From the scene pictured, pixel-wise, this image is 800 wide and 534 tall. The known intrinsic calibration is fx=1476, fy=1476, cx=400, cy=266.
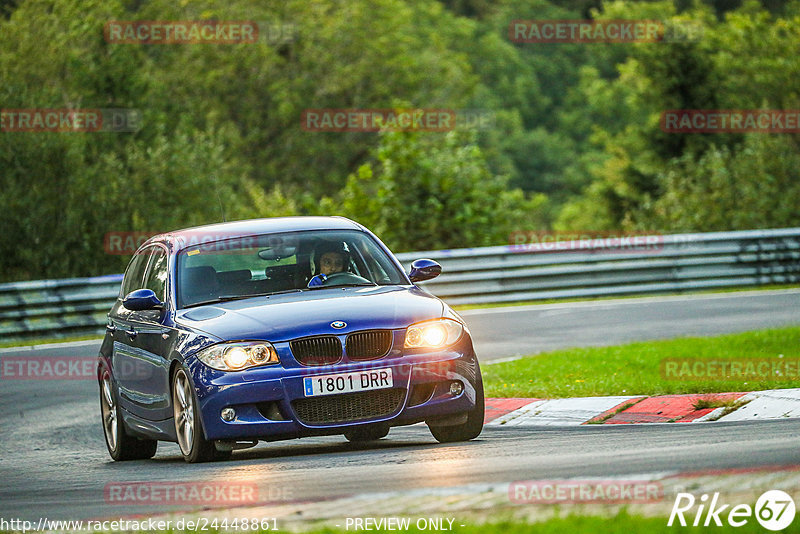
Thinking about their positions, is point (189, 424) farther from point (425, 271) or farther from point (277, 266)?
point (425, 271)

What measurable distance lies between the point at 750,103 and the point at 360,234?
119 ft

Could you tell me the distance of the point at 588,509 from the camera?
5707mm

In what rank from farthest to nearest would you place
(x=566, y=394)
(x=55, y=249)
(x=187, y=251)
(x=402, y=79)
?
1. (x=402, y=79)
2. (x=55, y=249)
3. (x=566, y=394)
4. (x=187, y=251)

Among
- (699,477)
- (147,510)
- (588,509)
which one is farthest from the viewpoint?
(147,510)

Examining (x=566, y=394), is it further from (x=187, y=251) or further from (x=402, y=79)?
(x=402, y=79)

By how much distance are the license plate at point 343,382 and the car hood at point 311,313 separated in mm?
272

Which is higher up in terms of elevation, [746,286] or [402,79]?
[402,79]

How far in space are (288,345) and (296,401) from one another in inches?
13.4

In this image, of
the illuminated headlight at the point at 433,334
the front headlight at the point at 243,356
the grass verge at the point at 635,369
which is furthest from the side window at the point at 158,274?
the grass verge at the point at 635,369

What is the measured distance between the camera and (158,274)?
1059cm

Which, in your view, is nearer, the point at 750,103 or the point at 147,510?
the point at 147,510

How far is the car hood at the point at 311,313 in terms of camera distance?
898 cm

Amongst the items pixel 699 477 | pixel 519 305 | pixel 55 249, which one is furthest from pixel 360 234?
pixel 55 249

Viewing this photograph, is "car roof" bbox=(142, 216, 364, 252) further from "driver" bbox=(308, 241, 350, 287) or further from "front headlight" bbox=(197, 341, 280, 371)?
"front headlight" bbox=(197, 341, 280, 371)
